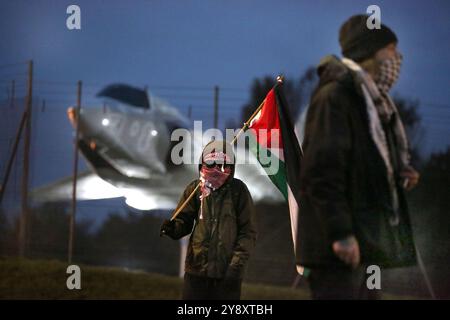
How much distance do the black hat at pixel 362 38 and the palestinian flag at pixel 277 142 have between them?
3.89 feet

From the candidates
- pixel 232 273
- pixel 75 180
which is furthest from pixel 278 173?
pixel 75 180

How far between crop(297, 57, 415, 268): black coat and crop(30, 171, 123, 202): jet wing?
7.54 m

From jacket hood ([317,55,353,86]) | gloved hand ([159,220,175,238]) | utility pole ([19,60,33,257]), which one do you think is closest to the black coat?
jacket hood ([317,55,353,86])

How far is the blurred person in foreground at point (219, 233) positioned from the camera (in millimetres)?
3535

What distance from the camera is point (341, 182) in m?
2.08

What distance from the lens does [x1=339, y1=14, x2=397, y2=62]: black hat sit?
2266mm

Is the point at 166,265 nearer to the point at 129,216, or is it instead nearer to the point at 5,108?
the point at 129,216

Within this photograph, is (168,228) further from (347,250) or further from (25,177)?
(25,177)

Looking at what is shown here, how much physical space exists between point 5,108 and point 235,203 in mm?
6019

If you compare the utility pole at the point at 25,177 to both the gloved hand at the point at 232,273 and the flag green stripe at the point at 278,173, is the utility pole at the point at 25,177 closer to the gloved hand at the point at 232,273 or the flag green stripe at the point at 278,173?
the flag green stripe at the point at 278,173

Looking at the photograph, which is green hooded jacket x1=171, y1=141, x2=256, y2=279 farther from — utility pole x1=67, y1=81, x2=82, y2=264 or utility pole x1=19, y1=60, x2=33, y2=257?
utility pole x1=19, y1=60, x2=33, y2=257
